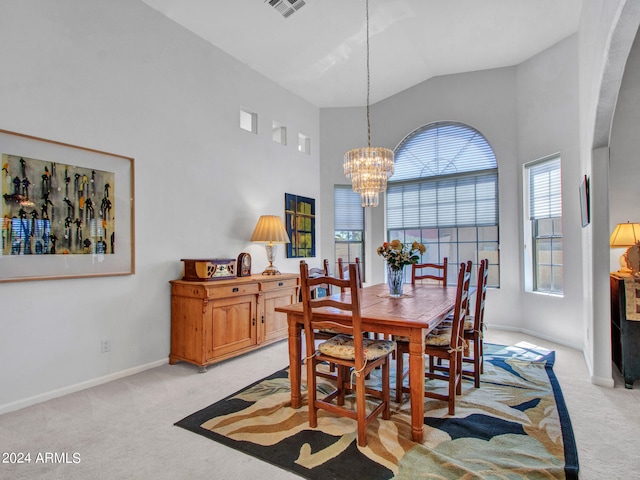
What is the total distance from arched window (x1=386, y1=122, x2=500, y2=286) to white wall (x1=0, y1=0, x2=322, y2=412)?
2360 millimetres

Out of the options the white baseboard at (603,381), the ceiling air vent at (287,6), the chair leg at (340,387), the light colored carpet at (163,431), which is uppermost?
the ceiling air vent at (287,6)

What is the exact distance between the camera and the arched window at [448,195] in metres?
5.23

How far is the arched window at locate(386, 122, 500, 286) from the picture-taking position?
206 inches

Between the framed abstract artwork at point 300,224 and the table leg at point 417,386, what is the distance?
3.47 metres

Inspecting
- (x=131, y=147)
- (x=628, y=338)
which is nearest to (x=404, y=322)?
(x=628, y=338)

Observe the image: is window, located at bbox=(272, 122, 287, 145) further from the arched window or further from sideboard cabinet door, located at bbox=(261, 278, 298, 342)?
sideboard cabinet door, located at bbox=(261, 278, 298, 342)

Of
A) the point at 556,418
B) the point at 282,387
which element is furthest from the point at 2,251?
the point at 556,418

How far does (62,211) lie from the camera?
296 centimetres

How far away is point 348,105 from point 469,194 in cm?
255

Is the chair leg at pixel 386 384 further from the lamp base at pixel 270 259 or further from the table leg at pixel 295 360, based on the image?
the lamp base at pixel 270 259

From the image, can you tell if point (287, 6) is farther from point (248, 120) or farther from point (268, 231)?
point (268, 231)

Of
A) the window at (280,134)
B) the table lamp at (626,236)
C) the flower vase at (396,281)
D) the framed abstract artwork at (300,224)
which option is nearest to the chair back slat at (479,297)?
the flower vase at (396,281)

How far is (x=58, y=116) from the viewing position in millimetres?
2918

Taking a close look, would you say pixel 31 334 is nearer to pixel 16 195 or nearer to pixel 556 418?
pixel 16 195
